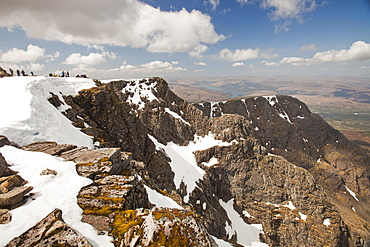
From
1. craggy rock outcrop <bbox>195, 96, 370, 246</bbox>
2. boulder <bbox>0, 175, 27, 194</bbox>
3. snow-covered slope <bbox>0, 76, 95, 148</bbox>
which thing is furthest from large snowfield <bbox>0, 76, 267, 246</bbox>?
craggy rock outcrop <bbox>195, 96, 370, 246</bbox>

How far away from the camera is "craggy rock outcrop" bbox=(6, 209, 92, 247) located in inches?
316

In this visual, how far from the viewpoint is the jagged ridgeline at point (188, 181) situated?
1124 centimetres

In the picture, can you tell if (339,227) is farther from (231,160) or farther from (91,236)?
(91,236)

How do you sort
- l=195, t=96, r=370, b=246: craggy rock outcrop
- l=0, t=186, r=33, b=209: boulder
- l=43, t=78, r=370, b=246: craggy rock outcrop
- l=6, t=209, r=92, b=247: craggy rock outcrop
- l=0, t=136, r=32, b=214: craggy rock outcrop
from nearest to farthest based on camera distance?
l=6, t=209, r=92, b=247: craggy rock outcrop, l=0, t=136, r=32, b=214: craggy rock outcrop, l=0, t=186, r=33, b=209: boulder, l=43, t=78, r=370, b=246: craggy rock outcrop, l=195, t=96, r=370, b=246: craggy rock outcrop

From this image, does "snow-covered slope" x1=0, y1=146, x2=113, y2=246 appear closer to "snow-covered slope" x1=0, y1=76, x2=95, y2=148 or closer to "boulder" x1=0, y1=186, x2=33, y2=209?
"boulder" x1=0, y1=186, x2=33, y2=209

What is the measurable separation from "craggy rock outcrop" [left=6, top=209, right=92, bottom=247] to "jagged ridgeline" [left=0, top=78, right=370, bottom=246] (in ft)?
0.38

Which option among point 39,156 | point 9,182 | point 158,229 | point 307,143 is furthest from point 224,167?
point 307,143

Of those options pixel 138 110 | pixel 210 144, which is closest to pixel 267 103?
pixel 210 144

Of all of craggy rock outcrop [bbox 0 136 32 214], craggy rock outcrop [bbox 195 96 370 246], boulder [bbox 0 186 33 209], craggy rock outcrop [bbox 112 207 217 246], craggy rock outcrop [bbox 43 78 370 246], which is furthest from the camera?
craggy rock outcrop [bbox 195 96 370 246]

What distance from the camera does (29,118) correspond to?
63.3 ft

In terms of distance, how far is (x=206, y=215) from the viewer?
5328 cm

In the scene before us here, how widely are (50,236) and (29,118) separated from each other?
16.5m

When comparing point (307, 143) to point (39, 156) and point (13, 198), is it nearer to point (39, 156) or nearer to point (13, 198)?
point (39, 156)

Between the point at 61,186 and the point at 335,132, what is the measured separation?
206950mm
